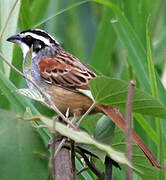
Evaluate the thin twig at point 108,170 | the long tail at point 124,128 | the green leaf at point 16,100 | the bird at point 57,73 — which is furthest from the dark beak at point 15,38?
the thin twig at point 108,170

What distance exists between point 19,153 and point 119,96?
0.31 m

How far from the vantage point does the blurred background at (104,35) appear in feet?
8.35

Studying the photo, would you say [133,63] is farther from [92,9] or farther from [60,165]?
[92,9]

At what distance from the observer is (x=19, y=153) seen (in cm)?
131

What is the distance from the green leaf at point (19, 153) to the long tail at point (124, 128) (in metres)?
0.42

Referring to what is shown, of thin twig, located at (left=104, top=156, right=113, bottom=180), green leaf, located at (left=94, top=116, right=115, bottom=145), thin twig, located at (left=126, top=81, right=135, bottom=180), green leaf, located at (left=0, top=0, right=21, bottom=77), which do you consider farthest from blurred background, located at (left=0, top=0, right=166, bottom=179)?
thin twig, located at (left=126, top=81, right=135, bottom=180)

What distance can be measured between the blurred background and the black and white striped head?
55 mm

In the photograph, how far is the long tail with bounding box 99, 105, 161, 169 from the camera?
5.64 feet

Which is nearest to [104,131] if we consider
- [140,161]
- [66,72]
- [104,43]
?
[140,161]

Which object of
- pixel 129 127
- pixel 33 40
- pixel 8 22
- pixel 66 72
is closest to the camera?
pixel 129 127

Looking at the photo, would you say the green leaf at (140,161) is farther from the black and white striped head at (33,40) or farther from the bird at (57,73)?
the black and white striped head at (33,40)

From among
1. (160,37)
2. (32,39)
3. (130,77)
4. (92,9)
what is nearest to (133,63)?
(130,77)

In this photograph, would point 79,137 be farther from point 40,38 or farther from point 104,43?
point 104,43

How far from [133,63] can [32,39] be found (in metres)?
0.62
